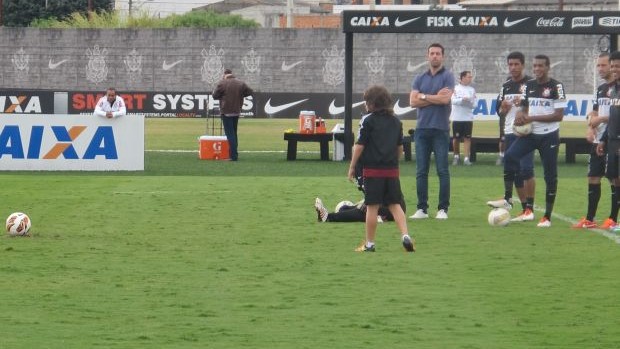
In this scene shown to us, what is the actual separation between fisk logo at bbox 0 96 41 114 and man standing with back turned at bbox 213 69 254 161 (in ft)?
51.6

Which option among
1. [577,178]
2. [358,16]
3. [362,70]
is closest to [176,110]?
[362,70]

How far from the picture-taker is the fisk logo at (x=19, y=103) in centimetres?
4566

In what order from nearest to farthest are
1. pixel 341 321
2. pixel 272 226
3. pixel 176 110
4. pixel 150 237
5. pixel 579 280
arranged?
pixel 341 321, pixel 579 280, pixel 150 237, pixel 272 226, pixel 176 110

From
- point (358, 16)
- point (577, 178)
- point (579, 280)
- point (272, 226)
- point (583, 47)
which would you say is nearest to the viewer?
point (579, 280)

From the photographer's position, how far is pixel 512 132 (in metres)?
17.1

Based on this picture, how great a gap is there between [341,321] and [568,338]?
1.53 meters

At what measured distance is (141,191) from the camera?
70.3 feet

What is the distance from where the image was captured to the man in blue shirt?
55.1ft

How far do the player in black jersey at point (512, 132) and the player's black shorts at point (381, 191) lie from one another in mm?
3889

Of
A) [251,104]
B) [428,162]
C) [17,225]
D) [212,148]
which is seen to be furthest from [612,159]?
[251,104]

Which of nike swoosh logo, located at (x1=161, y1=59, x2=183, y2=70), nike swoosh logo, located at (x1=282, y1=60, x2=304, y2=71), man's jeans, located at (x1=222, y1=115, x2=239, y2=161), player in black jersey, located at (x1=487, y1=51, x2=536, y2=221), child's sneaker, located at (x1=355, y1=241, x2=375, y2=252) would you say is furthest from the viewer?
nike swoosh logo, located at (x1=161, y1=59, x2=183, y2=70)

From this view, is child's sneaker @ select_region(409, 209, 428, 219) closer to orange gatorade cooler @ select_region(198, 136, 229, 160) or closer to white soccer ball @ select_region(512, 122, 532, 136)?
white soccer ball @ select_region(512, 122, 532, 136)

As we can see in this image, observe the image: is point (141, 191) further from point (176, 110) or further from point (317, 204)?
point (176, 110)

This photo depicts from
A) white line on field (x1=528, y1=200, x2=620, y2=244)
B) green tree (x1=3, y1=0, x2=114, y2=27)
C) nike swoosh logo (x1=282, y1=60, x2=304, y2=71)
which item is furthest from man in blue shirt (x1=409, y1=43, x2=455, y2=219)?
green tree (x1=3, y1=0, x2=114, y2=27)
